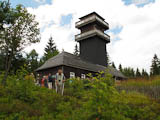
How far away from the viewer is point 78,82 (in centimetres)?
968

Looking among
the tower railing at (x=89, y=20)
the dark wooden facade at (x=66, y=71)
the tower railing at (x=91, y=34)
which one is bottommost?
the dark wooden facade at (x=66, y=71)

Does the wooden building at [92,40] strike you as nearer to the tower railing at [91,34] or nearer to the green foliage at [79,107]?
the tower railing at [91,34]

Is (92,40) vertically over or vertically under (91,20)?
under

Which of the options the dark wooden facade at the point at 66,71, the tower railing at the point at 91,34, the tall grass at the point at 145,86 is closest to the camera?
the tall grass at the point at 145,86

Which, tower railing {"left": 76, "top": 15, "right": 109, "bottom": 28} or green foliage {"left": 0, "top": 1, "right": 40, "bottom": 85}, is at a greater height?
tower railing {"left": 76, "top": 15, "right": 109, "bottom": 28}

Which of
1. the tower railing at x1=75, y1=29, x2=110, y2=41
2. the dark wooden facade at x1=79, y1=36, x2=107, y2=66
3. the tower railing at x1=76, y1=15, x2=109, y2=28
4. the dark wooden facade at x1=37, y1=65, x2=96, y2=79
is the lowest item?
the dark wooden facade at x1=37, y1=65, x2=96, y2=79

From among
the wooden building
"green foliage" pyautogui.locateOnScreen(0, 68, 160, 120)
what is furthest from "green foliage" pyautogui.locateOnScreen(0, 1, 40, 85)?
the wooden building

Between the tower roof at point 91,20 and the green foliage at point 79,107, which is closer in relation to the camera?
the green foliage at point 79,107

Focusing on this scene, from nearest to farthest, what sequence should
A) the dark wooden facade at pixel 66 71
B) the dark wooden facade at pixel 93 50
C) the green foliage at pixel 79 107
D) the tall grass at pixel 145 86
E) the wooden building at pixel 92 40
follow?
the green foliage at pixel 79 107
the tall grass at pixel 145 86
the dark wooden facade at pixel 66 71
the wooden building at pixel 92 40
the dark wooden facade at pixel 93 50

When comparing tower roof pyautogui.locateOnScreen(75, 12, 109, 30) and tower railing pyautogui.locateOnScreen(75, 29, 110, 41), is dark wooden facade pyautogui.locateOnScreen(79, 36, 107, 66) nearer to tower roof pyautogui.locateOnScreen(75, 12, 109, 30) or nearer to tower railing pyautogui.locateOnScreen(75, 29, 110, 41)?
tower railing pyautogui.locateOnScreen(75, 29, 110, 41)

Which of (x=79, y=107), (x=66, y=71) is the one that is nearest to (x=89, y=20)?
(x=66, y=71)

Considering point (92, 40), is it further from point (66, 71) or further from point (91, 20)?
point (66, 71)

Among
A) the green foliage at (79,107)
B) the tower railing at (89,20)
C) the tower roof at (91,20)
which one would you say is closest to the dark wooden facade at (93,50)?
the tower roof at (91,20)

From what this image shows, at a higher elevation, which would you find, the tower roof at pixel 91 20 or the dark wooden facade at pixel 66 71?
the tower roof at pixel 91 20
